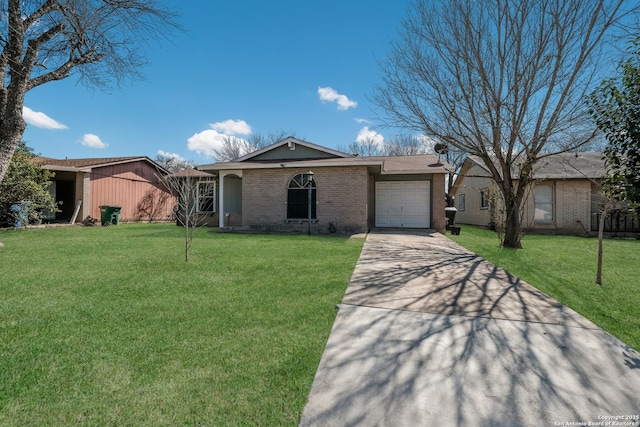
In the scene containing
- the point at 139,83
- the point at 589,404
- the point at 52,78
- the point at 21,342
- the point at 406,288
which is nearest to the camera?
the point at 589,404

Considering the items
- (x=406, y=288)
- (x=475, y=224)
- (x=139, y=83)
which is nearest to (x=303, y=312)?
(x=406, y=288)

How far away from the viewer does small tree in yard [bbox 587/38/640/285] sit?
296 centimetres

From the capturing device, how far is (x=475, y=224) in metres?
18.4

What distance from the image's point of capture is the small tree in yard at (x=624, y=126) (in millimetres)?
2955

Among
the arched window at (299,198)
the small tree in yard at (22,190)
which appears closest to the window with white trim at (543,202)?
the arched window at (299,198)

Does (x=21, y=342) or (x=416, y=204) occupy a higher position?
(x=416, y=204)

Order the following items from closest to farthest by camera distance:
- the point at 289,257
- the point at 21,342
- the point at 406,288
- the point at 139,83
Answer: the point at 21,342 → the point at 406,288 → the point at 289,257 → the point at 139,83

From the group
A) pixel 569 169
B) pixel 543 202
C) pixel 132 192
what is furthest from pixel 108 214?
pixel 569 169

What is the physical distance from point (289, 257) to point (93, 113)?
1120 cm

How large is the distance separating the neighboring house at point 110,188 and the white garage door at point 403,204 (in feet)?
54.6

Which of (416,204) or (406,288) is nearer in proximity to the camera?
(406,288)

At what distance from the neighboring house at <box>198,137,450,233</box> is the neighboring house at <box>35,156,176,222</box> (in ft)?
28.6

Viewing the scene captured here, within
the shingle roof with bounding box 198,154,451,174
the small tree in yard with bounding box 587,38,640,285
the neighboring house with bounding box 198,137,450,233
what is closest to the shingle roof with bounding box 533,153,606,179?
the shingle roof with bounding box 198,154,451,174

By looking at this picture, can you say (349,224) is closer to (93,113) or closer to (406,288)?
(406,288)
